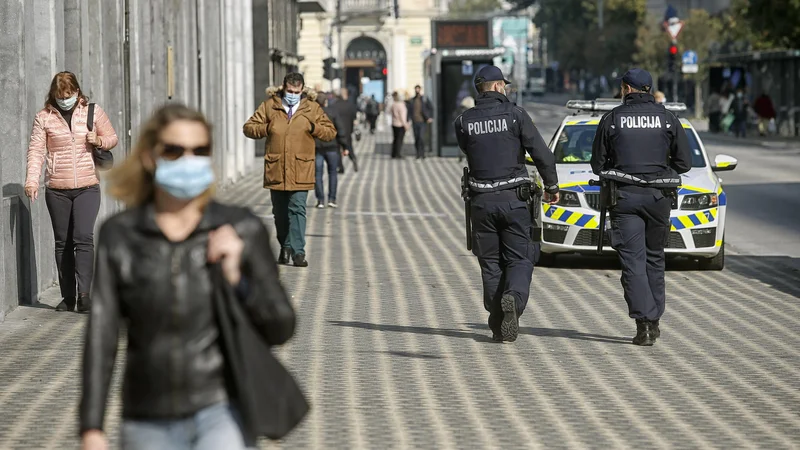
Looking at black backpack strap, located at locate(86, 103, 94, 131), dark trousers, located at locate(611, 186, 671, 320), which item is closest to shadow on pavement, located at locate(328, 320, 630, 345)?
dark trousers, located at locate(611, 186, 671, 320)

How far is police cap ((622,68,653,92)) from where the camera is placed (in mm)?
10234

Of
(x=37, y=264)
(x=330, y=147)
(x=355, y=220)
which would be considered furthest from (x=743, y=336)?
(x=330, y=147)

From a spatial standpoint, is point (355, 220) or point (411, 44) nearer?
point (355, 220)

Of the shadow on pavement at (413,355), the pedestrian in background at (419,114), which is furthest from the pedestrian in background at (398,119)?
the shadow on pavement at (413,355)

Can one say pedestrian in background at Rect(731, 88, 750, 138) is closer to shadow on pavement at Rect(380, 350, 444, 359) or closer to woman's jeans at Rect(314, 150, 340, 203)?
woman's jeans at Rect(314, 150, 340, 203)

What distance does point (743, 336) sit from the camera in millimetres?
10406

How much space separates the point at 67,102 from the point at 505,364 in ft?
12.2

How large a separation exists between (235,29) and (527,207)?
22962 mm

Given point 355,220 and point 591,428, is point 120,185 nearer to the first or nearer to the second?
point 591,428

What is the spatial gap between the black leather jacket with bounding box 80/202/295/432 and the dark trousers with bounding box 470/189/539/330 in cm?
603

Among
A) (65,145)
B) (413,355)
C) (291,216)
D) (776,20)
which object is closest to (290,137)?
(291,216)

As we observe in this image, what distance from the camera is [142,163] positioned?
3.93 meters

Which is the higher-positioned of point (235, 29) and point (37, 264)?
point (235, 29)

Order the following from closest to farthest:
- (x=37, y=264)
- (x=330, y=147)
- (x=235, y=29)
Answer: (x=37, y=264)
(x=330, y=147)
(x=235, y=29)
